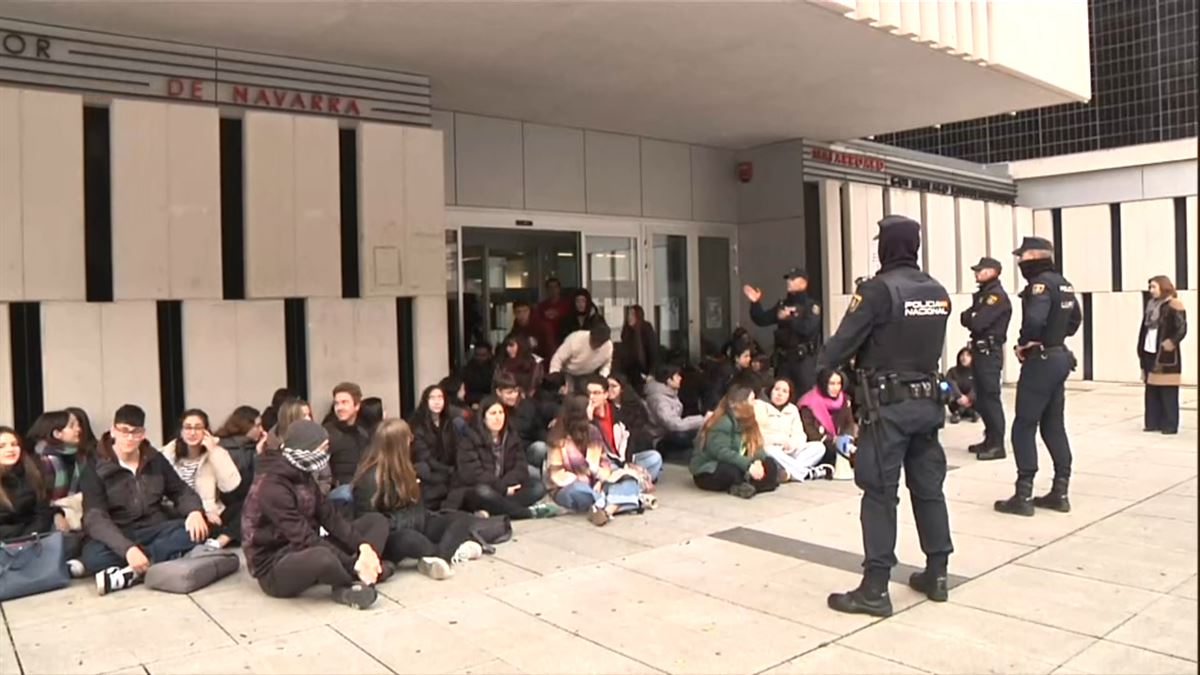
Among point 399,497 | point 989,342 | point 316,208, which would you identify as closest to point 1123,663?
point 399,497

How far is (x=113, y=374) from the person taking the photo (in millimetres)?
7062

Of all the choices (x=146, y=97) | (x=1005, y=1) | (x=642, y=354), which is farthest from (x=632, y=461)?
(x=1005, y=1)

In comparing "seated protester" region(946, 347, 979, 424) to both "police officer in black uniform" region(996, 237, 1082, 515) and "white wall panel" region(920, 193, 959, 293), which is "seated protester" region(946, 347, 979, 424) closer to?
"white wall panel" region(920, 193, 959, 293)

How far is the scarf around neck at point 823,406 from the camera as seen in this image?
8.77m

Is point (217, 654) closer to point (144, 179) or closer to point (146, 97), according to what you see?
point (144, 179)

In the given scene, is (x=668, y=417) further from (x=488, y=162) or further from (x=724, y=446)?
(x=488, y=162)

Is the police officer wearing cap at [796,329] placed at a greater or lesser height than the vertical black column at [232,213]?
lesser

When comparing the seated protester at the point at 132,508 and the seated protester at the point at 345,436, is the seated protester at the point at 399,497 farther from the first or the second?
the seated protester at the point at 132,508

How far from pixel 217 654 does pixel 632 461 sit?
168 inches

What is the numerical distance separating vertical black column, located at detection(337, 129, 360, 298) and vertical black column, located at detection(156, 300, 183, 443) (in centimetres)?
143

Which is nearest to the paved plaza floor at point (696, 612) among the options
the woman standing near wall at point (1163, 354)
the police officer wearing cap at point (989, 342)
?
the police officer wearing cap at point (989, 342)

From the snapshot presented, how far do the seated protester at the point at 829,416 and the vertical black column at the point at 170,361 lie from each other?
5.41 metres

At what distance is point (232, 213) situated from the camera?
25.6ft

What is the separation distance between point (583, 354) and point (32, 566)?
4973mm
